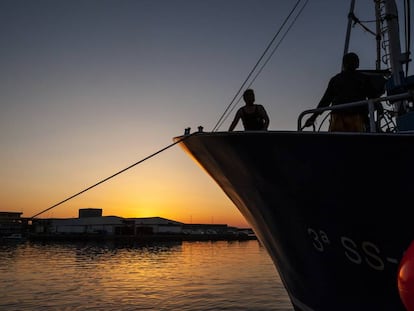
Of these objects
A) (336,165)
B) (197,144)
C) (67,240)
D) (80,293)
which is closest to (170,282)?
(80,293)

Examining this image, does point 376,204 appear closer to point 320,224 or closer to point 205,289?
point 320,224

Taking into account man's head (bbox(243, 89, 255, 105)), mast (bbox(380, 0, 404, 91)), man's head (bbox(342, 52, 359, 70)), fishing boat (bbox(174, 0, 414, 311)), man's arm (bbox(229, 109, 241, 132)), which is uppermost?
mast (bbox(380, 0, 404, 91))

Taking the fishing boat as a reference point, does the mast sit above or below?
above

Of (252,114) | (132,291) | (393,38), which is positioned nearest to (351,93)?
(252,114)

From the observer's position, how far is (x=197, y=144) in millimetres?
6586

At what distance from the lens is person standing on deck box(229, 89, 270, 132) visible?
21.9 feet

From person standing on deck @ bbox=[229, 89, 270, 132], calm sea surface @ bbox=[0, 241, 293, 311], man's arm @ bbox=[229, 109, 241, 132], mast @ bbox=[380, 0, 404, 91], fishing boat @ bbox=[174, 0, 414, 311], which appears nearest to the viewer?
fishing boat @ bbox=[174, 0, 414, 311]

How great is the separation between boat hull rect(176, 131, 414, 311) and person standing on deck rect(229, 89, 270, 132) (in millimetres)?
907

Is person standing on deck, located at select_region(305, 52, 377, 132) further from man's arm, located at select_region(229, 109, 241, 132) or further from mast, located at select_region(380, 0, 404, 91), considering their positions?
mast, located at select_region(380, 0, 404, 91)

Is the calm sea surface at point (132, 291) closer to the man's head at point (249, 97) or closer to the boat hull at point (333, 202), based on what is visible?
the boat hull at point (333, 202)

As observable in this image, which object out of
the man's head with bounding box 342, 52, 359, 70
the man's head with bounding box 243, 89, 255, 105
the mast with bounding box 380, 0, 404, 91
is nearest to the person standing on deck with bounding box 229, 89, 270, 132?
the man's head with bounding box 243, 89, 255, 105

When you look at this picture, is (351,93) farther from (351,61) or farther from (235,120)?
(235,120)

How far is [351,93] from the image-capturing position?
Result: 5.57 meters

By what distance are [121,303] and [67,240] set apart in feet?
274
